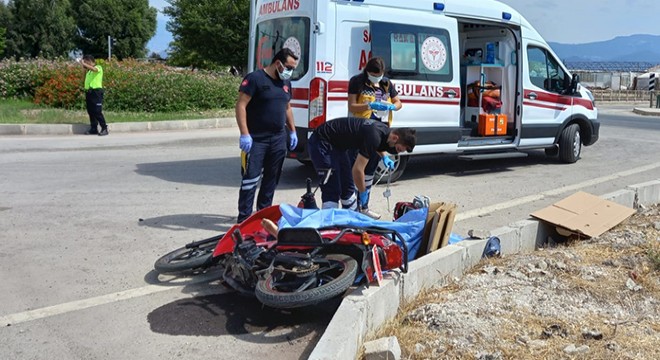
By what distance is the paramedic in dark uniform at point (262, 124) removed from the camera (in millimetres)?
5918

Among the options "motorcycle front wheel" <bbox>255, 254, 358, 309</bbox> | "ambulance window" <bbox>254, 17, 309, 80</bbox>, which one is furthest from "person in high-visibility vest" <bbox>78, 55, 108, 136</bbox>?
"motorcycle front wheel" <bbox>255, 254, 358, 309</bbox>

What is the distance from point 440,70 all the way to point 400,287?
552 centimetres

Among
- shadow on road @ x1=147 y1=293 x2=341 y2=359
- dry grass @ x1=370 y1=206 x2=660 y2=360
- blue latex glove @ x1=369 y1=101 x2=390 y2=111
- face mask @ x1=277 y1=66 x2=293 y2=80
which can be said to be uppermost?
face mask @ x1=277 y1=66 x2=293 y2=80

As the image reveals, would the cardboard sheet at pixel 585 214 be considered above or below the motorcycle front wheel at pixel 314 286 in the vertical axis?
above

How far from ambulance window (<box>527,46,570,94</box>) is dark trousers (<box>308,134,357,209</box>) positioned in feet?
18.8

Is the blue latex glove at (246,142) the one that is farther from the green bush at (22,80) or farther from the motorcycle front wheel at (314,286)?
the green bush at (22,80)

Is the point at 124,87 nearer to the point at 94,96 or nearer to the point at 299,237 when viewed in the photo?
the point at 94,96

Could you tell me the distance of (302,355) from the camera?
12.3 ft

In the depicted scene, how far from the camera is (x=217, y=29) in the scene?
32.2 meters

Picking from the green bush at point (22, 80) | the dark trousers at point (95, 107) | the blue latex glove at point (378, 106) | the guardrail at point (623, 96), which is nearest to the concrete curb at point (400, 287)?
the blue latex glove at point (378, 106)

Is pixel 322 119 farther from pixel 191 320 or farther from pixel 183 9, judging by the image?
pixel 183 9

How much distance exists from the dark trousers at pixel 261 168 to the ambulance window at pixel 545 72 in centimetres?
608

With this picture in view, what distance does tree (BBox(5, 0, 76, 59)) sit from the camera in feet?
162

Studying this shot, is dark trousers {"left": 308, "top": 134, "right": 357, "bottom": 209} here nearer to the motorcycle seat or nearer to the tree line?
the motorcycle seat
